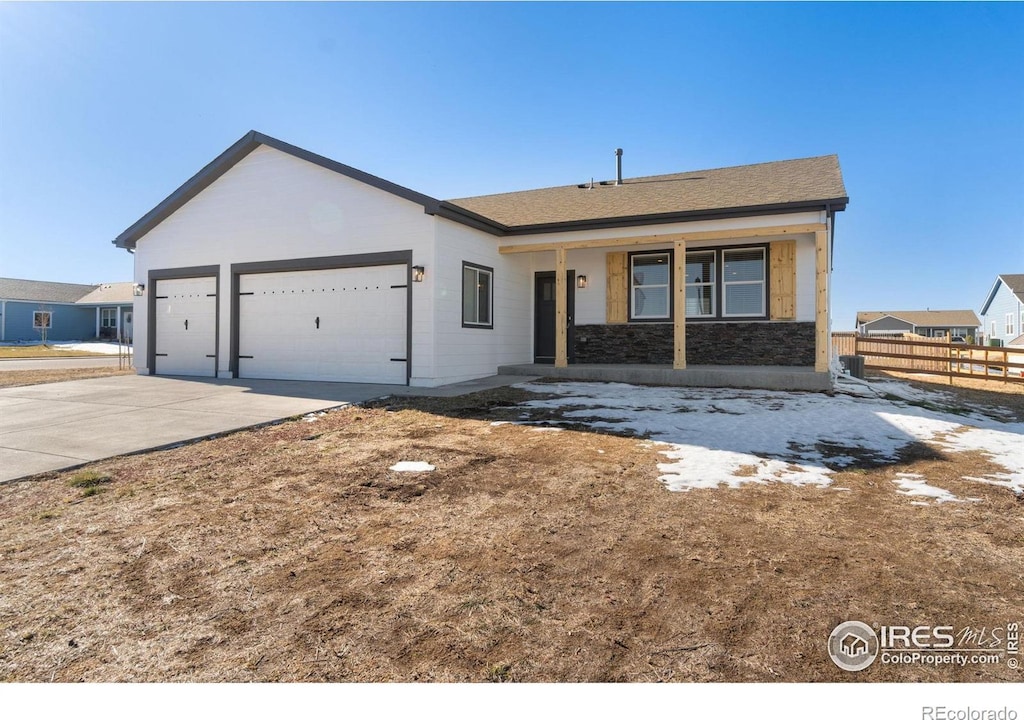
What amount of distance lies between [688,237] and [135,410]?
32.6 feet

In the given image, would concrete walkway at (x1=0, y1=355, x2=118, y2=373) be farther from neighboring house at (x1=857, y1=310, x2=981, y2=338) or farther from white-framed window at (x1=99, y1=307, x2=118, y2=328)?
neighboring house at (x1=857, y1=310, x2=981, y2=338)

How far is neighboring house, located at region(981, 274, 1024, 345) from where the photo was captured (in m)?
33.0

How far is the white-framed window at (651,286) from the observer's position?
1229 cm

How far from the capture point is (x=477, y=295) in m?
11.2

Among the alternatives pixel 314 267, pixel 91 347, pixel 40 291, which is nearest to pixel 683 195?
pixel 314 267

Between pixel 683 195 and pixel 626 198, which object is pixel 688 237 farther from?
pixel 626 198

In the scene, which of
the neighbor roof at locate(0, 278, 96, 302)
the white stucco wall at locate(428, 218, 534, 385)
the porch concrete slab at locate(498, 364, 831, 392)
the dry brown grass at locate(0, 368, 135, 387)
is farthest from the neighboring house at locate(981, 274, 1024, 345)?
the neighbor roof at locate(0, 278, 96, 302)

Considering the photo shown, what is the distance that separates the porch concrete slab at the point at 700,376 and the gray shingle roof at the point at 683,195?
3166 mm

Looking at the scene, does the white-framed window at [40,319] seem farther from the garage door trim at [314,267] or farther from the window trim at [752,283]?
the window trim at [752,283]

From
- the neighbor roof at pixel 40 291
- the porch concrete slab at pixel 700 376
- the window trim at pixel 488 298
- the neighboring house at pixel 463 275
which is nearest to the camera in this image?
the porch concrete slab at pixel 700 376

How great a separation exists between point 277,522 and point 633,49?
468 inches

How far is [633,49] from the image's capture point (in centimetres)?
1117

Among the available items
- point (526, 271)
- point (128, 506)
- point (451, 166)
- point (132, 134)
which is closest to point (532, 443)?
point (128, 506)

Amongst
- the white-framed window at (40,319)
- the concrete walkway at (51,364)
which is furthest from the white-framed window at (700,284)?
the white-framed window at (40,319)
